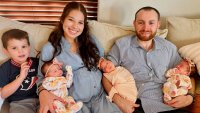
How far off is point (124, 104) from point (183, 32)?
814 mm

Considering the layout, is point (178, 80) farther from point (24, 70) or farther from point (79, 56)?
point (24, 70)

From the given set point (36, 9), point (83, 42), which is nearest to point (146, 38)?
point (83, 42)

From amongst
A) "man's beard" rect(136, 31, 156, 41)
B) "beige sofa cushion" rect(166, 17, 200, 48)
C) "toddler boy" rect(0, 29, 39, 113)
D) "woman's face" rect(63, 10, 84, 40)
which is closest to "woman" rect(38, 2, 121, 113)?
"woman's face" rect(63, 10, 84, 40)

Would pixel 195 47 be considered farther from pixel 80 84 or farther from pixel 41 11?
pixel 41 11

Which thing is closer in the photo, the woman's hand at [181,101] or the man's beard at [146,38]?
the woman's hand at [181,101]

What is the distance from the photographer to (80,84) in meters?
1.97

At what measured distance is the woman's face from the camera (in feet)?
6.46

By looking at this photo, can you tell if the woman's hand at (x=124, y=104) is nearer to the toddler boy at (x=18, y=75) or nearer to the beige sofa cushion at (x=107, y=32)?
the beige sofa cushion at (x=107, y=32)

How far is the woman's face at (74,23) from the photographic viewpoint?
1.97 m

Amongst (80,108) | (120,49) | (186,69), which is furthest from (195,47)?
(80,108)

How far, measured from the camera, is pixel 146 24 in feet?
6.88

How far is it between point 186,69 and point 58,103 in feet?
3.08

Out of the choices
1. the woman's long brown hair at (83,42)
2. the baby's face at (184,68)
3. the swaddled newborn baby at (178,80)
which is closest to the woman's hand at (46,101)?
the woman's long brown hair at (83,42)

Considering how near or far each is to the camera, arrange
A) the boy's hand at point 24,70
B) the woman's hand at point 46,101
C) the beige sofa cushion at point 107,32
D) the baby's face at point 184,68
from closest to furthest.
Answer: the woman's hand at point 46,101 → the boy's hand at point 24,70 → the baby's face at point 184,68 → the beige sofa cushion at point 107,32
